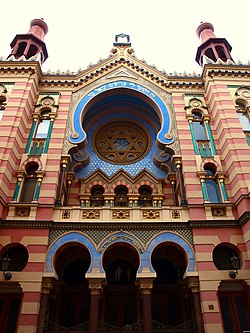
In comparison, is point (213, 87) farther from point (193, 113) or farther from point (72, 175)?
point (72, 175)

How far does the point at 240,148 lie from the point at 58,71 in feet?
43.3

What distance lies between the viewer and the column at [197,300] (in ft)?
38.5

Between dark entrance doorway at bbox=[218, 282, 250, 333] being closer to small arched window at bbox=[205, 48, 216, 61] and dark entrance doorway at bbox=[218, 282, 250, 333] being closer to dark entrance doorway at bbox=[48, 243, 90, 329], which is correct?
dark entrance doorway at bbox=[48, 243, 90, 329]

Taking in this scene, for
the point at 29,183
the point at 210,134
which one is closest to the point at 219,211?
the point at 210,134

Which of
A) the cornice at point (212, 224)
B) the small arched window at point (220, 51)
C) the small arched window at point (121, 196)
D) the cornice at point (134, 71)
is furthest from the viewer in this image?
the small arched window at point (220, 51)

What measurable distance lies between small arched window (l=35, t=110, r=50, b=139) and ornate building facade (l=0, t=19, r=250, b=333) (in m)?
0.10

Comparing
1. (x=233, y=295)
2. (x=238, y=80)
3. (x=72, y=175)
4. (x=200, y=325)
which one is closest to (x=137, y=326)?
(x=200, y=325)

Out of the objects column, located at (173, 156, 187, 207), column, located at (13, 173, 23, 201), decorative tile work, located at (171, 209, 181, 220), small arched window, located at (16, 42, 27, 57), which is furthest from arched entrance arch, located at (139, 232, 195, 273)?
small arched window, located at (16, 42, 27, 57)

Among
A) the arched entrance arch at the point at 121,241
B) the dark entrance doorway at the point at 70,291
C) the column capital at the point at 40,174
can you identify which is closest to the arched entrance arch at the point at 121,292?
the arched entrance arch at the point at 121,241

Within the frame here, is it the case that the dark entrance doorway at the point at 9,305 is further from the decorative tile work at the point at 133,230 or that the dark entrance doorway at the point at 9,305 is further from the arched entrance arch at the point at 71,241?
the decorative tile work at the point at 133,230

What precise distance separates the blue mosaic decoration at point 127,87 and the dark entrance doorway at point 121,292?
666cm

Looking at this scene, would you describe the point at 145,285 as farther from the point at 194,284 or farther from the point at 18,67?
the point at 18,67

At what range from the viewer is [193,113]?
60.2ft

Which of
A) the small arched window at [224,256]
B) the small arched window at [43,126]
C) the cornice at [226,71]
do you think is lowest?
the small arched window at [224,256]
